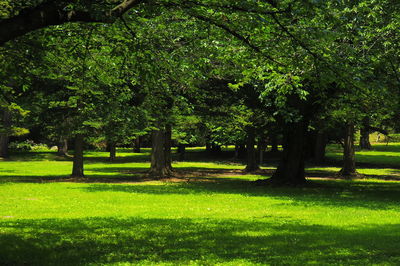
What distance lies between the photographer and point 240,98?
33.7 meters

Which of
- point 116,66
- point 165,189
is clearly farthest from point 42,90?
point 116,66

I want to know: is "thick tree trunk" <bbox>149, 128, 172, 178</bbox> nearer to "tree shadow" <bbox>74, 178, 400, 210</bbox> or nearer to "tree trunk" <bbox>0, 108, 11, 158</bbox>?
"tree shadow" <bbox>74, 178, 400, 210</bbox>

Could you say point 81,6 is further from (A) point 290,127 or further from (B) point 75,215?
(A) point 290,127

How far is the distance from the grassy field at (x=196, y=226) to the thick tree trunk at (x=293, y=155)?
306 cm

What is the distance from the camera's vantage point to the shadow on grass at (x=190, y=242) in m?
10.6

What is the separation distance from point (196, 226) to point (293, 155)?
17.2 metres

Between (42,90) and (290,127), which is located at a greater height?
(42,90)

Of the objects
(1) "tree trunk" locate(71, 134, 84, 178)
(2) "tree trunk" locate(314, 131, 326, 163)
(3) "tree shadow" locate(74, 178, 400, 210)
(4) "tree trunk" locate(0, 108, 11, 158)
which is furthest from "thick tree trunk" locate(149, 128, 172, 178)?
(4) "tree trunk" locate(0, 108, 11, 158)

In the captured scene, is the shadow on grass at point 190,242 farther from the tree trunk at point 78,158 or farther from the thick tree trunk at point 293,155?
the tree trunk at point 78,158

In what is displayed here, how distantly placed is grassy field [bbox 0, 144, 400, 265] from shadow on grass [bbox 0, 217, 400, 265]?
0.02 meters

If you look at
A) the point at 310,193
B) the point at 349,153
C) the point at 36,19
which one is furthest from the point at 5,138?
the point at 36,19

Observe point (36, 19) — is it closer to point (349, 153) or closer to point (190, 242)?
point (190, 242)

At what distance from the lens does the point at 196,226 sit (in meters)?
15.3

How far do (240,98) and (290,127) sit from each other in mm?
4232
